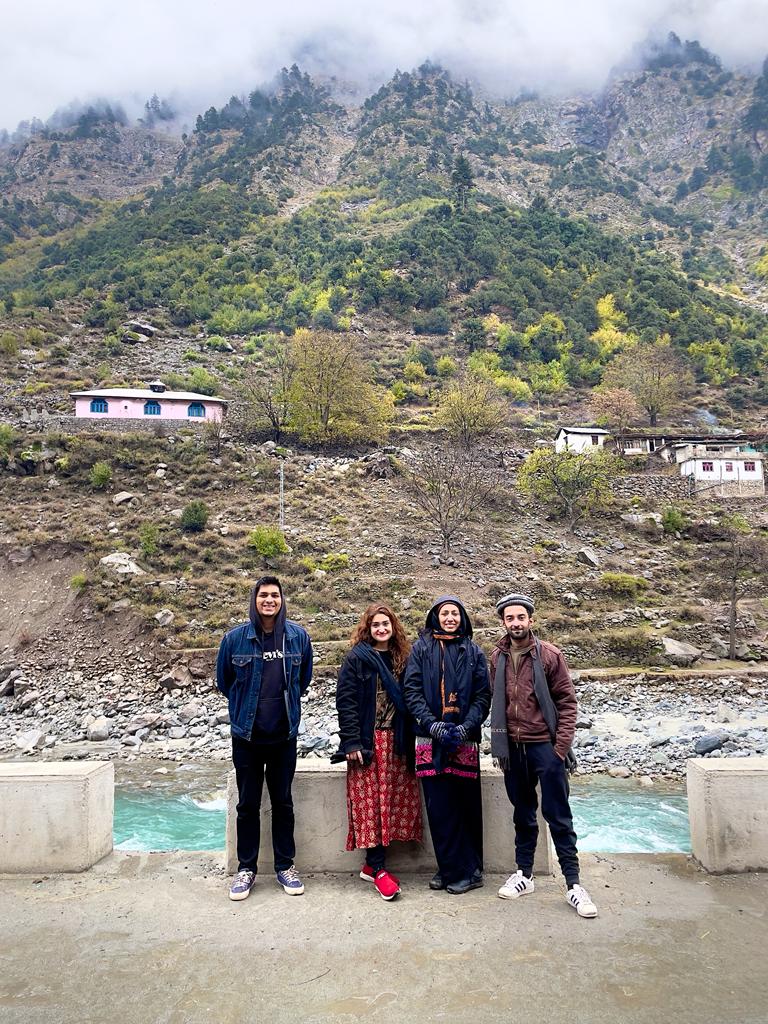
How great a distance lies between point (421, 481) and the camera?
31.8 m

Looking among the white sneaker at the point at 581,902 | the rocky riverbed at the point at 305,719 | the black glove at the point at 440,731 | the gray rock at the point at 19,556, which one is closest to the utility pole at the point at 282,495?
the gray rock at the point at 19,556

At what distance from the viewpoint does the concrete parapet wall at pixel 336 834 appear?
3.85 m

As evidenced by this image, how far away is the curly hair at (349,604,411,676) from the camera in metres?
3.86

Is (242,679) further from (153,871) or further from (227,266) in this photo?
(227,266)

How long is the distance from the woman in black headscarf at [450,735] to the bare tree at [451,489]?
73.2 feet

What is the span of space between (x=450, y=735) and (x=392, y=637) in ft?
2.29

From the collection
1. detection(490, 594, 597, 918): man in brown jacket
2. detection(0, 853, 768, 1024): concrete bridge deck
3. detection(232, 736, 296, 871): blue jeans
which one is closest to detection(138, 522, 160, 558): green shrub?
detection(0, 853, 768, 1024): concrete bridge deck

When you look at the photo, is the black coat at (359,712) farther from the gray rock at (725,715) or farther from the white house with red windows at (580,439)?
the white house with red windows at (580,439)

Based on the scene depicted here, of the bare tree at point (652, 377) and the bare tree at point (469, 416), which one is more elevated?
the bare tree at point (652, 377)

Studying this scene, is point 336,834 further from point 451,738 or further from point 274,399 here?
point 274,399

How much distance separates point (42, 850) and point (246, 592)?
61.0 ft

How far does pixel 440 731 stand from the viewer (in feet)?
11.5

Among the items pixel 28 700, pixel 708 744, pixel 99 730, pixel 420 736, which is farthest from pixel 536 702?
pixel 28 700

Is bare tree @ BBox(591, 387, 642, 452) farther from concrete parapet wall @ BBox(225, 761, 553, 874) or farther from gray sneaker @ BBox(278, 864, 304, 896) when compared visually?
gray sneaker @ BBox(278, 864, 304, 896)
